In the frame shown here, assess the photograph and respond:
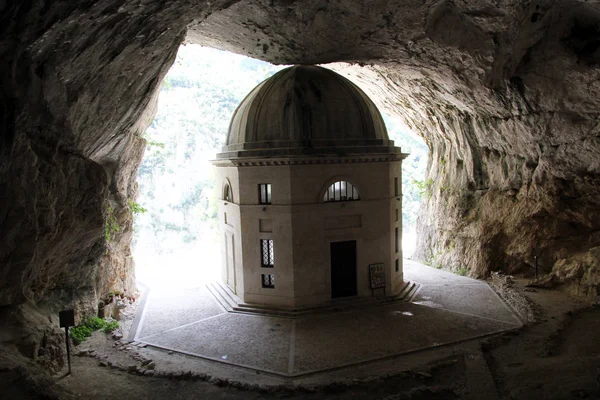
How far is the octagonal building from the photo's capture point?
18.5 meters

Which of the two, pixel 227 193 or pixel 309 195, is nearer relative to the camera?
pixel 309 195

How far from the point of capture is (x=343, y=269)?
19.3 m

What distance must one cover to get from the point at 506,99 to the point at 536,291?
928 centimetres

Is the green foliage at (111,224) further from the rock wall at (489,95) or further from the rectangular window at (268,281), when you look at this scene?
the rock wall at (489,95)

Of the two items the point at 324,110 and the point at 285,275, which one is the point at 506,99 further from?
the point at 285,275

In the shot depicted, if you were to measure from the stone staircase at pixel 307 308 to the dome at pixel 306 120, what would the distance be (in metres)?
6.60

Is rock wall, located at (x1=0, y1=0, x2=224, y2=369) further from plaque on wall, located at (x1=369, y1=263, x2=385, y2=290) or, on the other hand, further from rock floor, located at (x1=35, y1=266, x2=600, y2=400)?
plaque on wall, located at (x1=369, y1=263, x2=385, y2=290)

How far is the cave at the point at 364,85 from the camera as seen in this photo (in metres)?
9.89

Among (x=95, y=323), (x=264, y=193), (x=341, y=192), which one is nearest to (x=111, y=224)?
(x=95, y=323)

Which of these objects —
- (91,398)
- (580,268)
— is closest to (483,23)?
(580,268)

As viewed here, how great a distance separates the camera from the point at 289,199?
18.3 meters

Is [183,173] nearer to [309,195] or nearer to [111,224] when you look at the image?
[111,224]

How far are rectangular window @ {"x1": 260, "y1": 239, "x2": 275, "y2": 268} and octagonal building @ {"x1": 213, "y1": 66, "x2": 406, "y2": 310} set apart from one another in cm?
4

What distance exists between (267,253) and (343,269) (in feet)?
11.4
